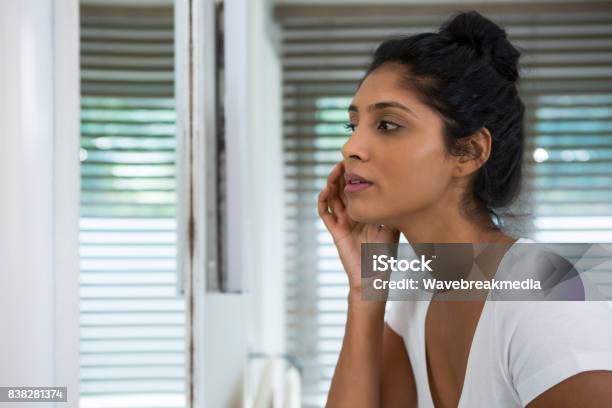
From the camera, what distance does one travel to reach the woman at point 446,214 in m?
0.68

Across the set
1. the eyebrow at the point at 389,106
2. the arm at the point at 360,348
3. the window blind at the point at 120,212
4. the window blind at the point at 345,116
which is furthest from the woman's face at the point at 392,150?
the window blind at the point at 345,116

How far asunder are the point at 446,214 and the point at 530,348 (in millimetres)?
222

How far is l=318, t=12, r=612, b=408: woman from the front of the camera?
68 cm

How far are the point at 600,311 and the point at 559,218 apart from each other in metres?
1.61

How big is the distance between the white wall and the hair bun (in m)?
0.47

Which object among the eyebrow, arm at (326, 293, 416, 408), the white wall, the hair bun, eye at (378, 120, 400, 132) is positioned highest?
the hair bun

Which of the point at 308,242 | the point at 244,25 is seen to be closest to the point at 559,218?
the point at 308,242

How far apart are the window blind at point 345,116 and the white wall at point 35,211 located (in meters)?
1.67

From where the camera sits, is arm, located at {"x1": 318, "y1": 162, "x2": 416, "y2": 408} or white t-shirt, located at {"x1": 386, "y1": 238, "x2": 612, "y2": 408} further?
arm, located at {"x1": 318, "y1": 162, "x2": 416, "y2": 408}

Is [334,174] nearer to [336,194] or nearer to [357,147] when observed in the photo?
[336,194]

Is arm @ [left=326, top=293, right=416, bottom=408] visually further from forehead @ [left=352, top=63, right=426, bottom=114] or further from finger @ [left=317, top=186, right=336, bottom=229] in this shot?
forehead @ [left=352, top=63, right=426, bottom=114]

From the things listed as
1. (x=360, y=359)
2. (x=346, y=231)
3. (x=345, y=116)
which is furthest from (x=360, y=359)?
(x=345, y=116)

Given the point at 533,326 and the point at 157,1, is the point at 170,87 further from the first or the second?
the point at 533,326

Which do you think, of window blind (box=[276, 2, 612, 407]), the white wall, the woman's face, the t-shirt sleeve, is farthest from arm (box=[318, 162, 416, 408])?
window blind (box=[276, 2, 612, 407])
